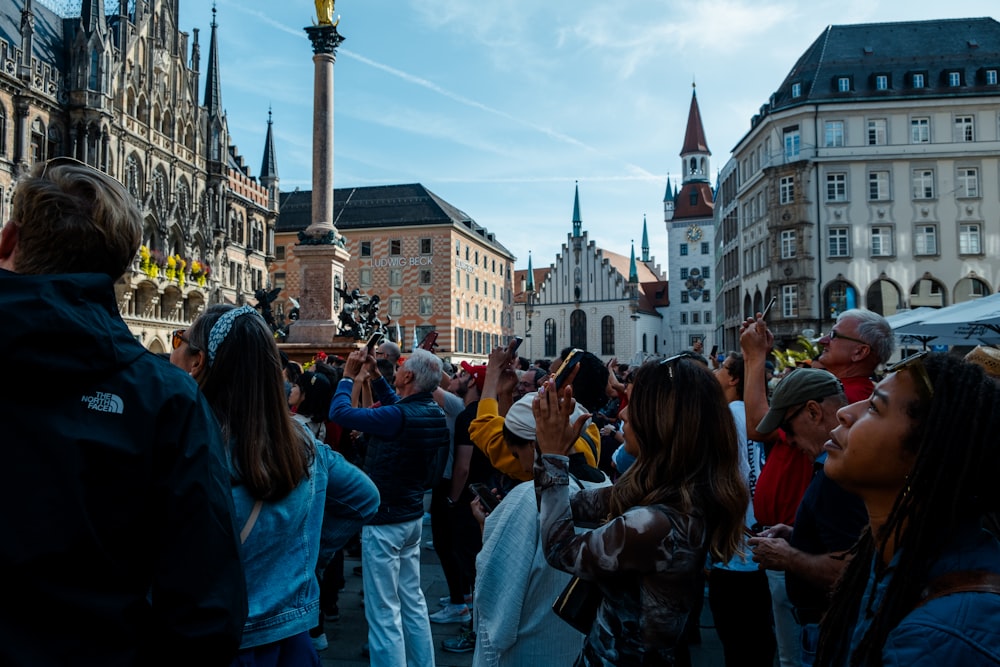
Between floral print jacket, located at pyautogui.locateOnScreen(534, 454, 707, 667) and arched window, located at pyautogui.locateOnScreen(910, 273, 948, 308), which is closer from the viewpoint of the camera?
floral print jacket, located at pyautogui.locateOnScreen(534, 454, 707, 667)

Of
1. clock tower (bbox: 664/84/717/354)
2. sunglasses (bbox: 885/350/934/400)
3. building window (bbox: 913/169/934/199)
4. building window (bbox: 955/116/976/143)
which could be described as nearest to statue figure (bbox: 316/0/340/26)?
sunglasses (bbox: 885/350/934/400)

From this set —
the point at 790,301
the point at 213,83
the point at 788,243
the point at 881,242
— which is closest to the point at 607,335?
the point at 788,243

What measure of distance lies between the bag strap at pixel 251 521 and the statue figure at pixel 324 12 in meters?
18.8

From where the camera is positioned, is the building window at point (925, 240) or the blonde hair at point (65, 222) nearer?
the blonde hair at point (65, 222)

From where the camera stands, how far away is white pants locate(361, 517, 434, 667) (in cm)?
437

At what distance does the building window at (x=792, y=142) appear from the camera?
1663 inches

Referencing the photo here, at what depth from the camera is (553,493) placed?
2500mm

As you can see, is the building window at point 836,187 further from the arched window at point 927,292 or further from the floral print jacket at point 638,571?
the floral print jacket at point 638,571

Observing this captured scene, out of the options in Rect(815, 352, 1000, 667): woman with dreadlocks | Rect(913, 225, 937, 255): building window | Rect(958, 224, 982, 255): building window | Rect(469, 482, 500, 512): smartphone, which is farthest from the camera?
Rect(913, 225, 937, 255): building window

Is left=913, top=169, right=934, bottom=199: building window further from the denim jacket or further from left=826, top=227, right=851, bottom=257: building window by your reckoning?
the denim jacket

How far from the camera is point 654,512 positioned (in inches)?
91.5

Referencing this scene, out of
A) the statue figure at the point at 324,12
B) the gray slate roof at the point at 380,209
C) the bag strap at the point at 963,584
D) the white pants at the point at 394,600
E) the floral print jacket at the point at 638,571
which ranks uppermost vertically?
the gray slate roof at the point at 380,209

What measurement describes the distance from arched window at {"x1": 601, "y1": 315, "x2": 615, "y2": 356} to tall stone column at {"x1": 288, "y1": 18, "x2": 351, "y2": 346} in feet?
215

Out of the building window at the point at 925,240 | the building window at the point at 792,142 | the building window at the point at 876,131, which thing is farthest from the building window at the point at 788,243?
the building window at the point at 876,131
